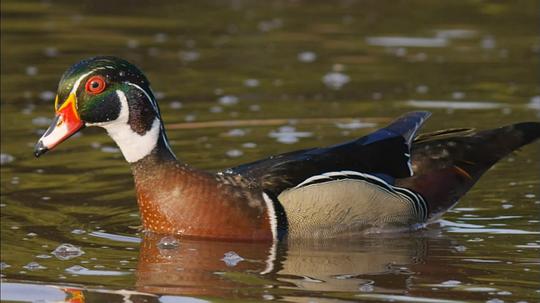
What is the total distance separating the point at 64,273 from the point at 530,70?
859cm

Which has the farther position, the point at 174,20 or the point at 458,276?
the point at 174,20

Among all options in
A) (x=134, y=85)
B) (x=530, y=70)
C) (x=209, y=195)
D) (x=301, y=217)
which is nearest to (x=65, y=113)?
(x=134, y=85)

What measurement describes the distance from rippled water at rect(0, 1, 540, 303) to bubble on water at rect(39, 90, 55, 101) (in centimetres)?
2

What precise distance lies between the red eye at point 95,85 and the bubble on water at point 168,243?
112 cm

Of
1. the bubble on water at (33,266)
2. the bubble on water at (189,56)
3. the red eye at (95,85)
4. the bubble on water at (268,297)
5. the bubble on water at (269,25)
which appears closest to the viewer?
the bubble on water at (268,297)

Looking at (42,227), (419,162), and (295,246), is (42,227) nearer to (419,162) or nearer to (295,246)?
(295,246)

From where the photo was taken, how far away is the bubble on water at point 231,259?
8.70 metres

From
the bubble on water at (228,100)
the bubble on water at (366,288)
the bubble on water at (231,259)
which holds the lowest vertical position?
the bubble on water at (366,288)

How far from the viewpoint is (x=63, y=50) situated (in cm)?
1689

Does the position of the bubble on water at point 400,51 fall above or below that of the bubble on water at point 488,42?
below

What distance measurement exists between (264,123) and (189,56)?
143 inches

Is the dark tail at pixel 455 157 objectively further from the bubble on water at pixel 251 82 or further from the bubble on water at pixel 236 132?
the bubble on water at pixel 251 82

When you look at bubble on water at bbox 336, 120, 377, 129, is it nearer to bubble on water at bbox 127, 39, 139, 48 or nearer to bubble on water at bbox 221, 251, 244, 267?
bubble on water at bbox 221, 251, 244, 267

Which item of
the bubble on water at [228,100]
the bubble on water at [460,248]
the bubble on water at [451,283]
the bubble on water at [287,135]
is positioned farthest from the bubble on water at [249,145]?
the bubble on water at [451,283]
